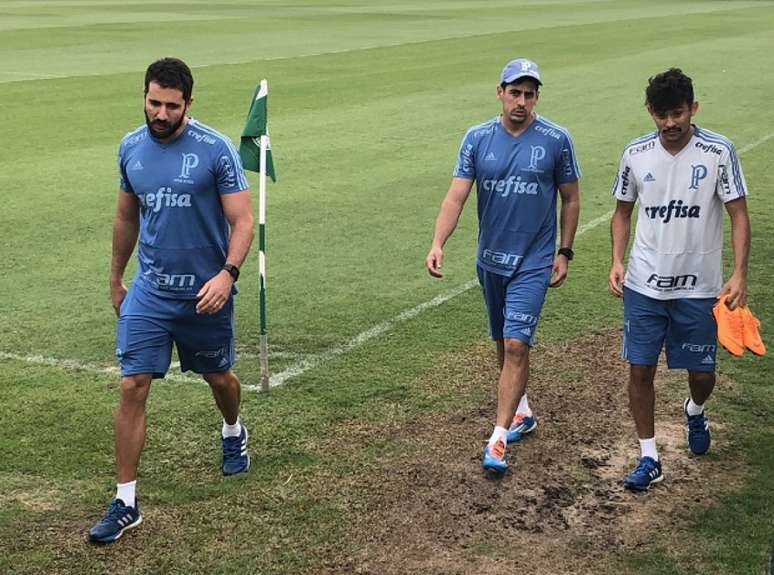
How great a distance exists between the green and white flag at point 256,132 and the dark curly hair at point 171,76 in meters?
1.60

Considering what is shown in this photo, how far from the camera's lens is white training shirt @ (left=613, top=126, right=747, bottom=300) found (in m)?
6.31

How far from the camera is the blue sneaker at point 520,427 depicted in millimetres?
7238

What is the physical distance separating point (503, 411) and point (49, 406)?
9.58ft

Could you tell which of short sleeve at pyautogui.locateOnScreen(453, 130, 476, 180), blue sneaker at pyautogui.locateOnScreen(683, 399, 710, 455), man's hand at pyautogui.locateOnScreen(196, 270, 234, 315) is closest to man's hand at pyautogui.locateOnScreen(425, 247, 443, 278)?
short sleeve at pyautogui.locateOnScreen(453, 130, 476, 180)

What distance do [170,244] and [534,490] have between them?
2.28m

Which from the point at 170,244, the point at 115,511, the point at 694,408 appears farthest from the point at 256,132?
the point at 694,408

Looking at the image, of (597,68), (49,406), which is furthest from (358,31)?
(49,406)

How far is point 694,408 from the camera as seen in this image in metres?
6.90

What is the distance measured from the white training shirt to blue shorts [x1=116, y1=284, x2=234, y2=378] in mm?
2211

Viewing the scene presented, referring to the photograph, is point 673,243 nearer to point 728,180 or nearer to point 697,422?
point 728,180

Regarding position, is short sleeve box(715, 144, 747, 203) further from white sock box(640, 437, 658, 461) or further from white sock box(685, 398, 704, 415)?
white sock box(640, 437, 658, 461)

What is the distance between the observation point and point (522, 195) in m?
6.86

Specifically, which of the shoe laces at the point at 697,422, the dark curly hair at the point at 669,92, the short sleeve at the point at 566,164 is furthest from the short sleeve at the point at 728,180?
the shoe laces at the point at 697,422

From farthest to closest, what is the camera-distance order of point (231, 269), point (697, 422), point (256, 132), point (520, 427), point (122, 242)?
point (256, 132)
point (520, 427)
point (697, 422)
point (122, 242)
point (231, 269)
